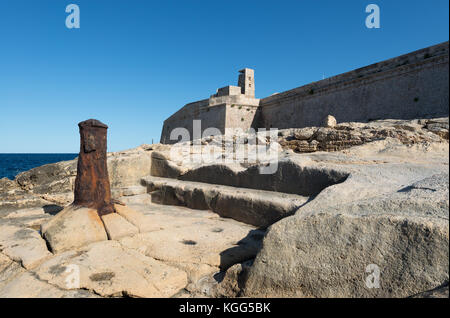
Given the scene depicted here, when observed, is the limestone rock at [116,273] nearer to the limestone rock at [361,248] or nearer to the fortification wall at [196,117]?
the limestone rock at [361,248]

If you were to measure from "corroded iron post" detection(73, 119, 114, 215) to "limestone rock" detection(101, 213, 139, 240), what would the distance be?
165 mm

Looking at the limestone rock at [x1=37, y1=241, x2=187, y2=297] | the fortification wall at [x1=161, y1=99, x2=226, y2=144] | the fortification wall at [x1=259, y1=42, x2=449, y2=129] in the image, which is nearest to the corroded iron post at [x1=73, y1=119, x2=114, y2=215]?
the limestone rock at [x1=37, y1=241, x2=187, y2=297]

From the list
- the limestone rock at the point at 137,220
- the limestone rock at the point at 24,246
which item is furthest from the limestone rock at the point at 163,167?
the limestone rock at the point at 24,246

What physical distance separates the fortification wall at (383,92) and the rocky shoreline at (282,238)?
4.96m

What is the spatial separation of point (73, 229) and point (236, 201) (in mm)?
1858

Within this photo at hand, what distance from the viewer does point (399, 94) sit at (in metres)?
9.01

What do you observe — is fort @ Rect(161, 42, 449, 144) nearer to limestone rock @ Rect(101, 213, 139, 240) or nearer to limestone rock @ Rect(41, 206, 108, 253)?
limestone rock @ Rect(101, 213, 139, 240)

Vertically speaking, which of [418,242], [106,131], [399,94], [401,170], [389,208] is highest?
[399,94]

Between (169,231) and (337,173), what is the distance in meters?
1.90

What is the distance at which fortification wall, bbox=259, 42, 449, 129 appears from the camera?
316 inches

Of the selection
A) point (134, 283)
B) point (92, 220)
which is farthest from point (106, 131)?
point (134, 283)

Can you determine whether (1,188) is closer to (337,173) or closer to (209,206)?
(209,206)

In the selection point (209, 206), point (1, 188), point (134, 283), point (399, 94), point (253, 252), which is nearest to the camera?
point (134, 283)

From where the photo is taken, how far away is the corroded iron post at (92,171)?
315 centimetres
